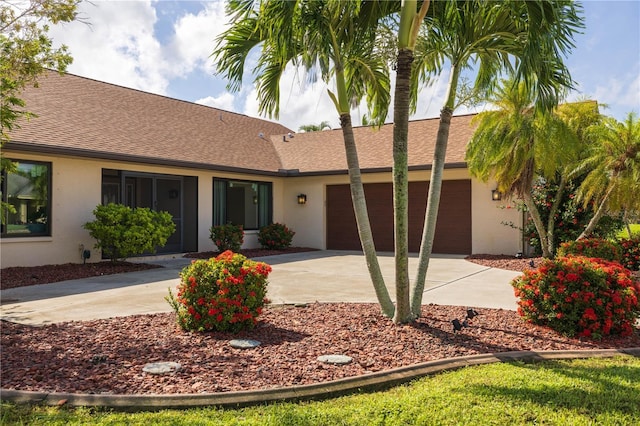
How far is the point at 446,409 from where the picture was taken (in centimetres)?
328

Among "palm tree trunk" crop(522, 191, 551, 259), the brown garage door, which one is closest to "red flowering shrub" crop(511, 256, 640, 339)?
"palm tree trunk" crop(522, 191, 551, 259)

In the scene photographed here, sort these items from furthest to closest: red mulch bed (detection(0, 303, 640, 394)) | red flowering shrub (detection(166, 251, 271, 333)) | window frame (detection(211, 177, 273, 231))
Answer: window frame (detection(211, 177, 273, 231)) → red flowering shrub (detection(166, 251, 271, 333)) → red mulch bed (detection(0, 303, 640, 394))

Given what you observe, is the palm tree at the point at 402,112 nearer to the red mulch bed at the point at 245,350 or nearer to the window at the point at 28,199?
the red mulch bed at the point at 245,350

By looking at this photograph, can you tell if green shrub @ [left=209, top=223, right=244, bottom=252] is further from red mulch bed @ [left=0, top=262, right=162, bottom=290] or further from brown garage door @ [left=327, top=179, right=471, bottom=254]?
brown garage door @ [left=327, top=179, right=471, bottom=254]

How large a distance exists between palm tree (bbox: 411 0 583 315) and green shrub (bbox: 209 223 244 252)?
Answer: 9.74 meters

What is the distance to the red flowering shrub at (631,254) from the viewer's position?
426 inches

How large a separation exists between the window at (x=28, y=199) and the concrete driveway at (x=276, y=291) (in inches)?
98.0

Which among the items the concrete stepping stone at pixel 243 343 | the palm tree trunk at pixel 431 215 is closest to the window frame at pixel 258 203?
the palm tree trunk at pixel 431 215

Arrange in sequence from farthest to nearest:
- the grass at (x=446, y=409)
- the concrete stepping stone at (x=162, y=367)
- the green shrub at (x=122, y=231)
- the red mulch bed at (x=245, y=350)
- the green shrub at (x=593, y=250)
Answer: the green shrub at (x=122, y=231) < the green shrub at (x=593, y=250) < the concrete stepping stone at (x=162, y=367) < the red mulch bed at (x=245, y=350) < the grass at (x=446, y=409)

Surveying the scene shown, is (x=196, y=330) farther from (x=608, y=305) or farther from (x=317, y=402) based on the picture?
(x=608, y=305)

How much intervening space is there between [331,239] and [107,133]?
29.2 feet

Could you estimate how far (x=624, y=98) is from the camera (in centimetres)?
1176

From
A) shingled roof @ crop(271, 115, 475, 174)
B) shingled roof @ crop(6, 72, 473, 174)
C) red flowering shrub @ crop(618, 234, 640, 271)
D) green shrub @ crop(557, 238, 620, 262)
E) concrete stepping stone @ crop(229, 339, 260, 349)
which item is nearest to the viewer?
concrete stepping stone @ crop(229, 339, 260, 349)

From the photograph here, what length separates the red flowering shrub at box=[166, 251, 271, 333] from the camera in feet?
17.0
